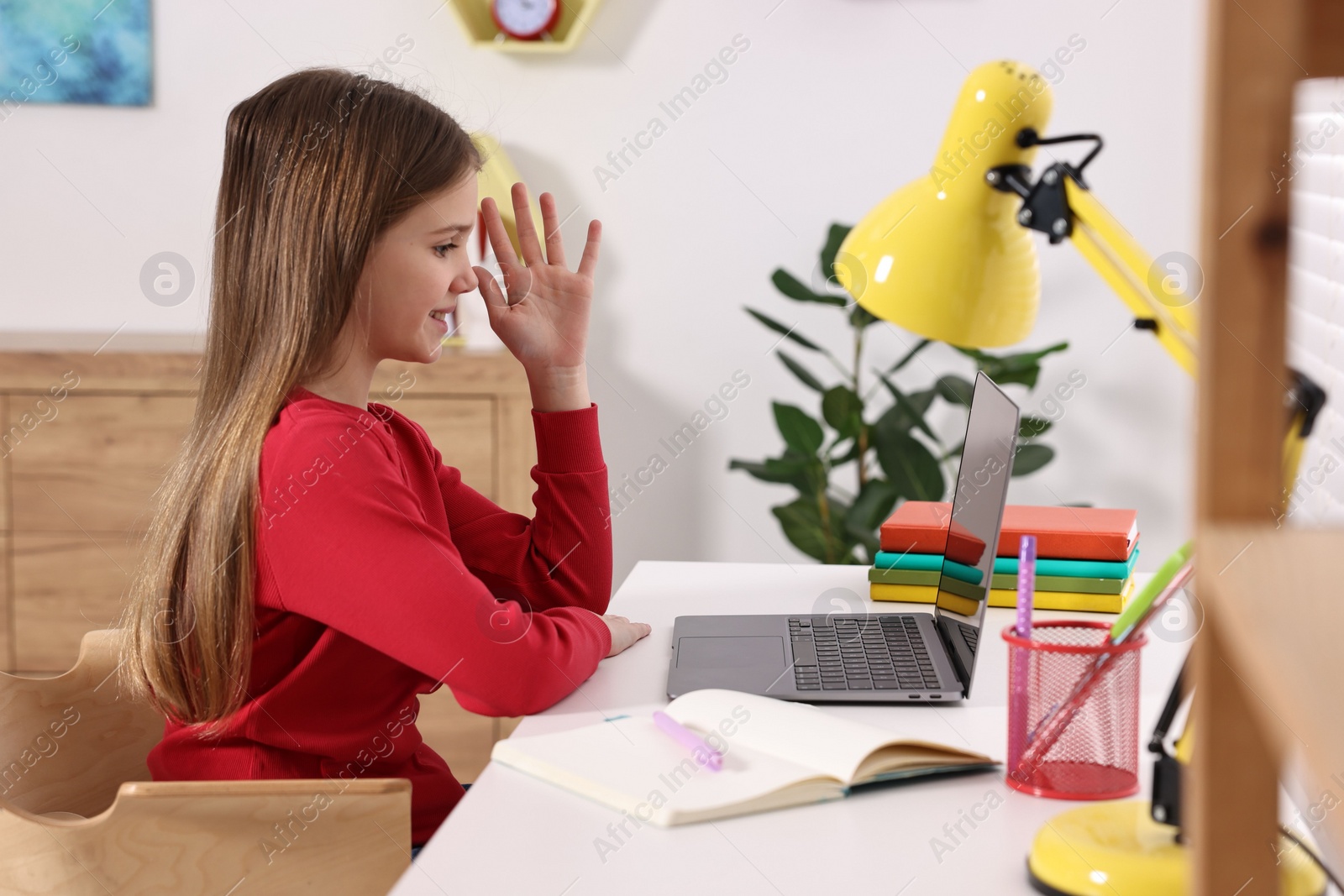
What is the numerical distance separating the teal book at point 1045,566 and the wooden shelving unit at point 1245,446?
3.34 ft

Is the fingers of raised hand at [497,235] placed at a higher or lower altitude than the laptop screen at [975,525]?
higher

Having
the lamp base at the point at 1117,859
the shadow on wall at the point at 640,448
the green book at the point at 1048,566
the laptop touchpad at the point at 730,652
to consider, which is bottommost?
the shadow on wall at the point at 640,448

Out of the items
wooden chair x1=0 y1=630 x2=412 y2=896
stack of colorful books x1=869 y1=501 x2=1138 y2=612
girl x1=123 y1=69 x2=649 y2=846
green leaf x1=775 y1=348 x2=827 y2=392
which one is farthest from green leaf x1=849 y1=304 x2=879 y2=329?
wooden chair x1=0 y1=630 x2=412 y2=896

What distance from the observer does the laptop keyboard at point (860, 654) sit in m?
1.07

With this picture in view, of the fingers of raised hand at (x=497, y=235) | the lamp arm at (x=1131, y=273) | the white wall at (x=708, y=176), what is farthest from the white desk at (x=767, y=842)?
the white wall at (x=708, y=176)

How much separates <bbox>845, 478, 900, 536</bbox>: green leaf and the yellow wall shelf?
3.94 feet

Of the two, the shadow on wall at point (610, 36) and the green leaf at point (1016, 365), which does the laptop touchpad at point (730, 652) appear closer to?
the green leaf at point (1016, 365)

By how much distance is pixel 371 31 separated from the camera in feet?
8.92

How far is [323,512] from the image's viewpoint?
996 mm

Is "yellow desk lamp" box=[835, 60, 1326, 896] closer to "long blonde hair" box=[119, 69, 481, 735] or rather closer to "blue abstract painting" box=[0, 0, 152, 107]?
"long blonde hair" box=[119, 69, 481, 735]

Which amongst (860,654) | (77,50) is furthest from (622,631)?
(77,50)

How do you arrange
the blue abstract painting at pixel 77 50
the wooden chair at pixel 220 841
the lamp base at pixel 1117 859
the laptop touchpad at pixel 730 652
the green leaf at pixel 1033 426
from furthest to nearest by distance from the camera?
the blue abstract painting at pixel 77 50 < the green leaf at pixel 1033 426 < the laptop touchpad at pixel 730 652 < the wooden chair at pixel 220 841 < the lamp base at pixel 1117 859

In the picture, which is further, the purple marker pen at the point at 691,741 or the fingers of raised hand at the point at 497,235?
the fingers of raised hand at the point at 497,235

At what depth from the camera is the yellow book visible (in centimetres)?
135
